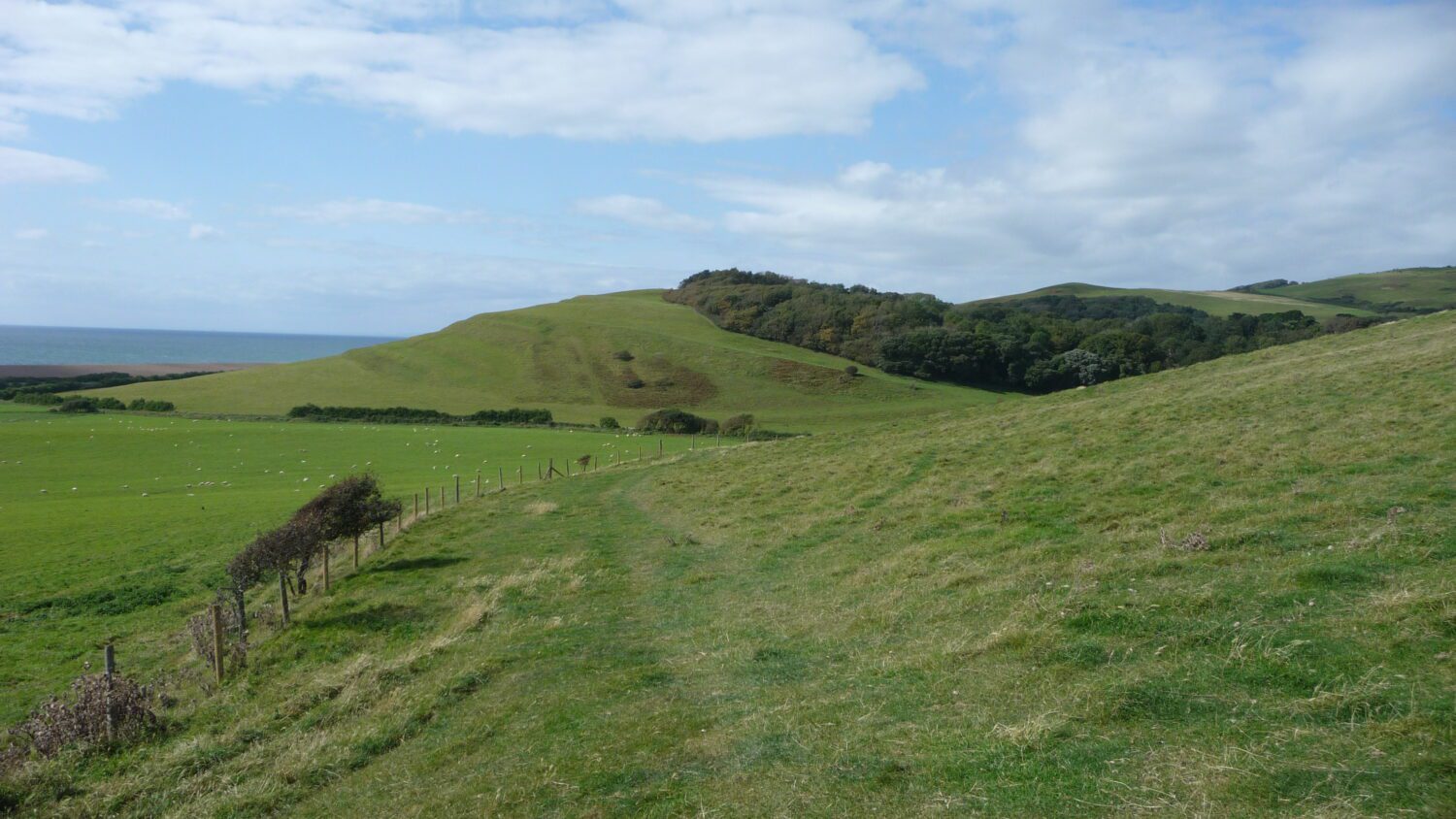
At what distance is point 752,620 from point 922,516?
778cm

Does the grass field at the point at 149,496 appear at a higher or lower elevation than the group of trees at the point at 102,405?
lower

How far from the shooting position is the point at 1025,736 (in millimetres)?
8039

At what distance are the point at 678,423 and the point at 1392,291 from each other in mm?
156806

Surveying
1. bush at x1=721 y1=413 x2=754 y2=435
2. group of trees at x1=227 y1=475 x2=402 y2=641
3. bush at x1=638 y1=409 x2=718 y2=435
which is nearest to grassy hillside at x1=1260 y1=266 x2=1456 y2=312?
bush at x1=721 y1=413 x2=754 y2=435

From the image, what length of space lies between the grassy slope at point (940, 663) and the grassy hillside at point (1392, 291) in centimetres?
15030

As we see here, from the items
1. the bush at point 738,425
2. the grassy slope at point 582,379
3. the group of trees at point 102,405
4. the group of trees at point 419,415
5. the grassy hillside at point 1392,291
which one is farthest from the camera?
the grassy hillside at point 1392,291

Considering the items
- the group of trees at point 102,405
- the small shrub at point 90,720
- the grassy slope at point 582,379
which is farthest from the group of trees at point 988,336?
the small shrub at point 90,720

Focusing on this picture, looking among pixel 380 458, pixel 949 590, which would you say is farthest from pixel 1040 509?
pixel 380 458

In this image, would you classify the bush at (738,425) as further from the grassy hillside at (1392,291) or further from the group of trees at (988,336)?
the grassy hillside at (1392,291)

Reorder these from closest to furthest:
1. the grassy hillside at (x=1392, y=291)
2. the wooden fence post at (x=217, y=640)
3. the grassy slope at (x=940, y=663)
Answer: the grassy slope at (x=940, y=663) → the wooden fence post at (x=217, y=640) → the grassy hillside at (x=1392, y=291)

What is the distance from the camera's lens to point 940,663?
10.8m

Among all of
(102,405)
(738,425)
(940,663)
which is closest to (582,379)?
(738,425)

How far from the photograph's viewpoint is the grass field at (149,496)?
22609 mm

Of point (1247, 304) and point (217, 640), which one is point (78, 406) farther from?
point (1247, 304)
